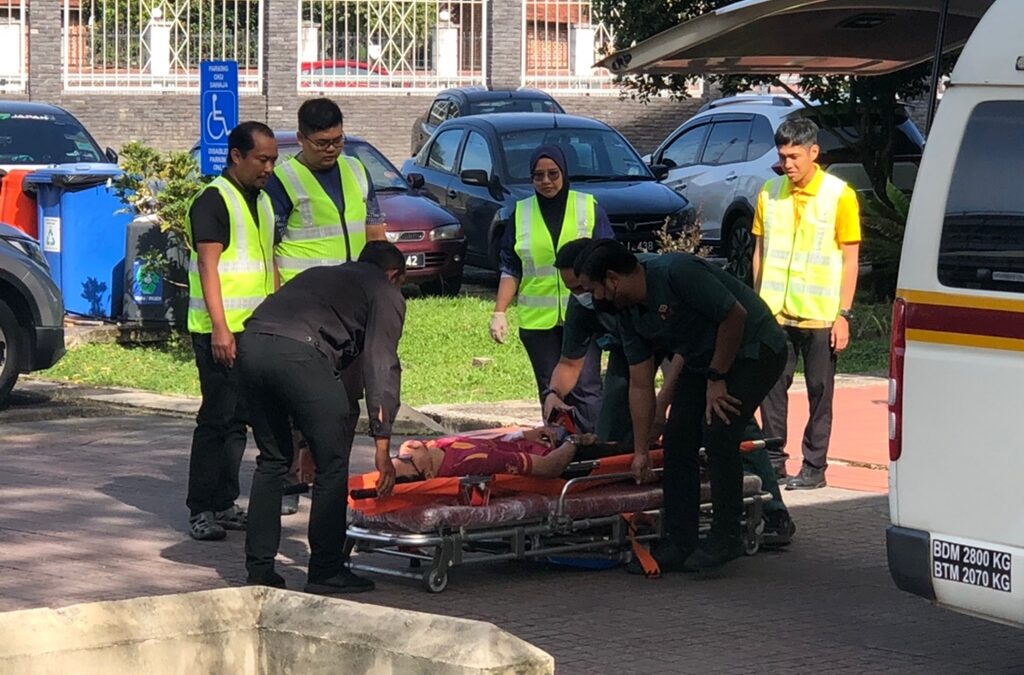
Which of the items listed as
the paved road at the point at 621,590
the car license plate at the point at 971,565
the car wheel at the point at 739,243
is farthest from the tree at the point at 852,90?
the car license plate at the point at 971,565

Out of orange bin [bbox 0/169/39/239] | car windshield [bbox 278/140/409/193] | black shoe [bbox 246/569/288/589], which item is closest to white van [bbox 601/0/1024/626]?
black shoe [bbox 246/569/288/589]

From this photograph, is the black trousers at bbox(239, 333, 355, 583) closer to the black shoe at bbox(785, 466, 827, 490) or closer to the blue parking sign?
the black shoe at bbox(785, 466, 827, 490)

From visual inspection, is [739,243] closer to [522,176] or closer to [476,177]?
[522,176]

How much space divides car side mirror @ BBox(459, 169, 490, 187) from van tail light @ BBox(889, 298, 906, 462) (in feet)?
39.4

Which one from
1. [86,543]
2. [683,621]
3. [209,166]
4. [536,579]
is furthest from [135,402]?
[683,621]

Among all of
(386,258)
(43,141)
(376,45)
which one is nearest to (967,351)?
(386,258)

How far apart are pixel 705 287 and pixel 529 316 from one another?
185 cm

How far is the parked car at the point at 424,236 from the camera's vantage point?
1764 centimetres

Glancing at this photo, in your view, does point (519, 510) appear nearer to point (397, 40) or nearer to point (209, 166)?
point (209, 166)

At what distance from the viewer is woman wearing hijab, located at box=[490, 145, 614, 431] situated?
376 inches

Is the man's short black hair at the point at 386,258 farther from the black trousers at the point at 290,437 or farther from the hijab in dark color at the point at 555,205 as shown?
the hijab in dark color at the point at 555,205

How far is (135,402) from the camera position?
42.9 ft

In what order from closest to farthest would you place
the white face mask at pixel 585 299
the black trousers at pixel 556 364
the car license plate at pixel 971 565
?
the car license plate at pixel 971 565
the white face mask at pixel 585 299
the black trousers at pixel 556 364

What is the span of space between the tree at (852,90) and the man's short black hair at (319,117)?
31.2ft
